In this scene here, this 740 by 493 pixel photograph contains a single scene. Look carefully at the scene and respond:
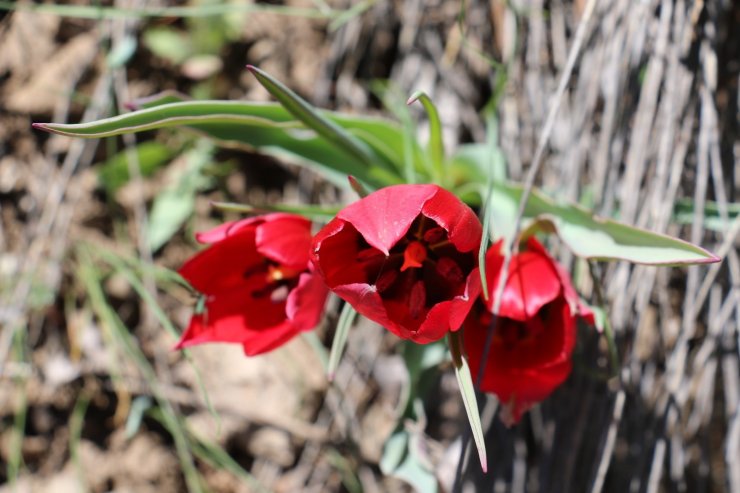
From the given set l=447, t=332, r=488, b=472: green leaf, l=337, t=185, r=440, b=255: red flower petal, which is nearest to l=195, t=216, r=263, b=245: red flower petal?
l=337, t=185, r=440, b=255: red flower petal

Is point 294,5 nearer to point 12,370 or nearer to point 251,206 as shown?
point 251,206

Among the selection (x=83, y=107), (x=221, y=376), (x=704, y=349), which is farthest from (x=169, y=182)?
(x=704, y=349)

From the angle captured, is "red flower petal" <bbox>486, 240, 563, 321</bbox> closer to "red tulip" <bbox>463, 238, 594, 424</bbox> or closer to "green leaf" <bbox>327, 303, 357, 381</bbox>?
"red tulip" <bbox>463, 238, 594, 424</bbox>

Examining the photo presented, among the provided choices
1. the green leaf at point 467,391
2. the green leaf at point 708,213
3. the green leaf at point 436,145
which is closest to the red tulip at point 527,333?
the green leaf at point 467,391

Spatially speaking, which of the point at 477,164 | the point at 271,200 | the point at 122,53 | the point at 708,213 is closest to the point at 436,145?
the point at 477,164

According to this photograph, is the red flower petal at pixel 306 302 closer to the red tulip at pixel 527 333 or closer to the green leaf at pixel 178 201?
the red tulip at pixel 527 333

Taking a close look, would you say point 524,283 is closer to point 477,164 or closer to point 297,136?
point 477,164
